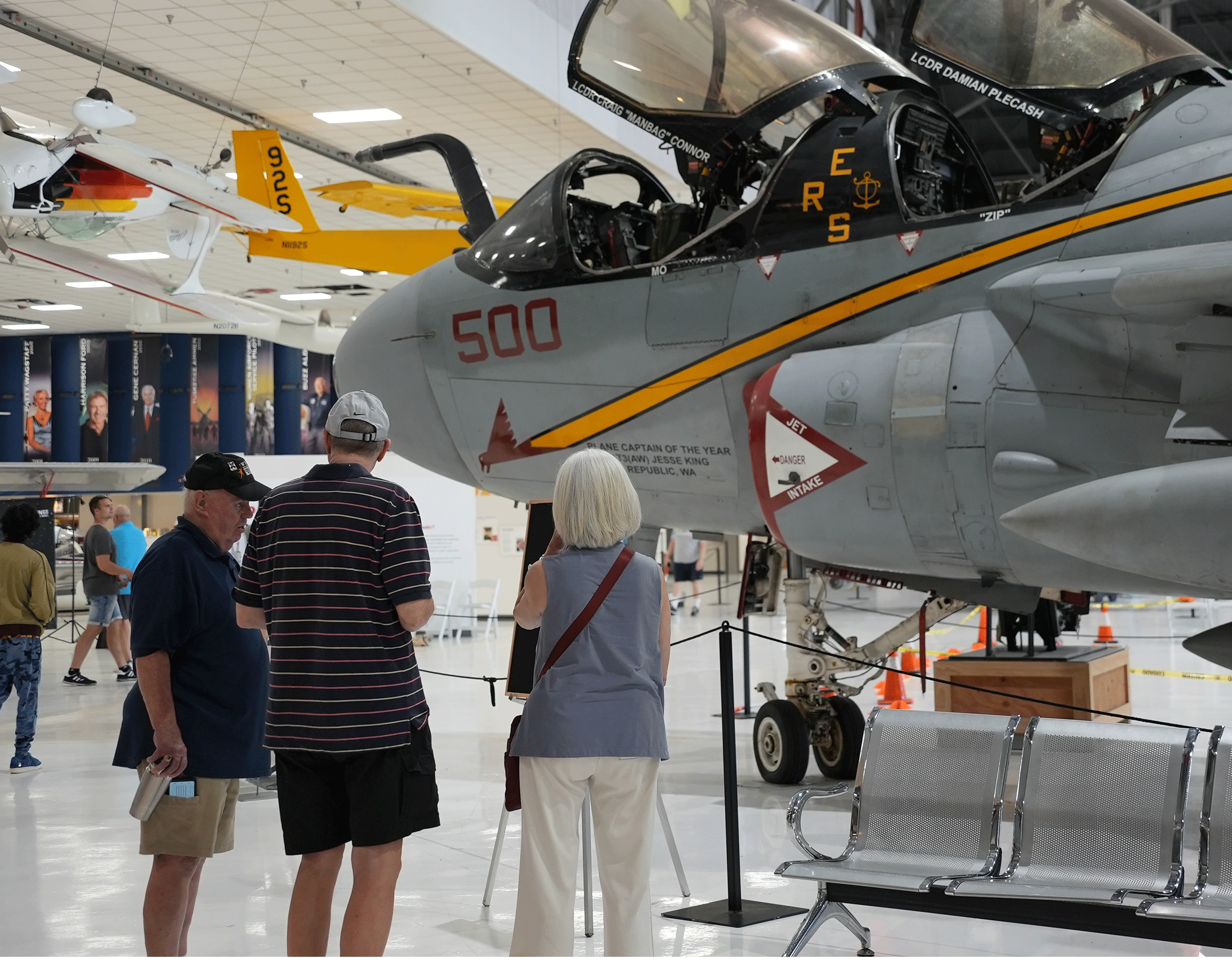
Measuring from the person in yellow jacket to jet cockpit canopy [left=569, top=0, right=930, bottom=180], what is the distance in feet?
16.4

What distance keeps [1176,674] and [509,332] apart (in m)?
8.77

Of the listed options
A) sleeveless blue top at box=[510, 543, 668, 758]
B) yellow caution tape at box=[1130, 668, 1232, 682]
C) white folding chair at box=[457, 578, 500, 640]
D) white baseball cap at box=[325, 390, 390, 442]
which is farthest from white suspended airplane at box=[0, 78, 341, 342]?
yellow caution tape at box=[1130, 668, 1232, 682]

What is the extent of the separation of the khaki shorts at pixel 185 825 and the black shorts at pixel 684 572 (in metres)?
18.4

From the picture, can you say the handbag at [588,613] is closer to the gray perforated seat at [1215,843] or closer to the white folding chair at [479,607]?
the gray perforated seat at [1215,843]

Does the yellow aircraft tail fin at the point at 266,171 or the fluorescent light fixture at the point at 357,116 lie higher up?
the fluorescent light fixture at the point at 357,116

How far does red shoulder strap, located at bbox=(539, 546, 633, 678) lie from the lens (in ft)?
11.8

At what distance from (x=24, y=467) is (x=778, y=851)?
13.7 metres

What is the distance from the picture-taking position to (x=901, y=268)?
592 centimetres

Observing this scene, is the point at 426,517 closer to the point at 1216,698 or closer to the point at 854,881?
the point at 1216,698

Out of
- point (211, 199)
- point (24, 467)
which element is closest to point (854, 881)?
point (211, 199)

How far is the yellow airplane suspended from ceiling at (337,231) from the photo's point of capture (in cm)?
1650

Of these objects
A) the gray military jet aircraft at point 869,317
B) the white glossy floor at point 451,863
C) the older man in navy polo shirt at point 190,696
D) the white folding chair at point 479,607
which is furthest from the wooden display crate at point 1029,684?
the white folding chair at point 479,607

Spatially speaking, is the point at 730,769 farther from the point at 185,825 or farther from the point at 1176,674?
the point at 1176,674

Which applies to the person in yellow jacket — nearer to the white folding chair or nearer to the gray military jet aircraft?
the gray military jet aircraft
